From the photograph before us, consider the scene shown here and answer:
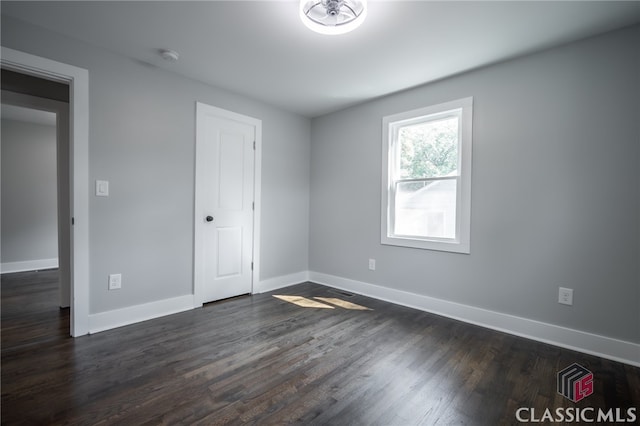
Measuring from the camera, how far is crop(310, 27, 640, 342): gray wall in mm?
2176

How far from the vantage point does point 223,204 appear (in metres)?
3.50

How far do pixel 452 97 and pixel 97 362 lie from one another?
3843mm

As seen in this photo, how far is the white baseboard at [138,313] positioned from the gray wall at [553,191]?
2.49 m

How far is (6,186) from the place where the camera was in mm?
4922

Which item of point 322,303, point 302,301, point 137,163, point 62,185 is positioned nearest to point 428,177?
point 322,303

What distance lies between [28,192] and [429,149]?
263 inches

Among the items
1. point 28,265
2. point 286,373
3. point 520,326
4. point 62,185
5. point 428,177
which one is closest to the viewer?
point 286,373

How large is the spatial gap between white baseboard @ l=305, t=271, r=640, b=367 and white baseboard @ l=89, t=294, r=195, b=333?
2138 millimetres

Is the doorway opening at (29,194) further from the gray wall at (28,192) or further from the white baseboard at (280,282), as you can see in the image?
the white baseboard at (280,282)

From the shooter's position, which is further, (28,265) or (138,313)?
(28,265)

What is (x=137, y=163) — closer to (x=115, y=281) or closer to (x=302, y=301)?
(x=115, y=281)

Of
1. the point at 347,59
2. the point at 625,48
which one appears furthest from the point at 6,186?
the point at 625,48

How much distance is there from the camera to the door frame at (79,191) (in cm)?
246

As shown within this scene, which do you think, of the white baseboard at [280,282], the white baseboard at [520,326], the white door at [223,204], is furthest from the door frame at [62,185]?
the white baseboard at [520,326]
